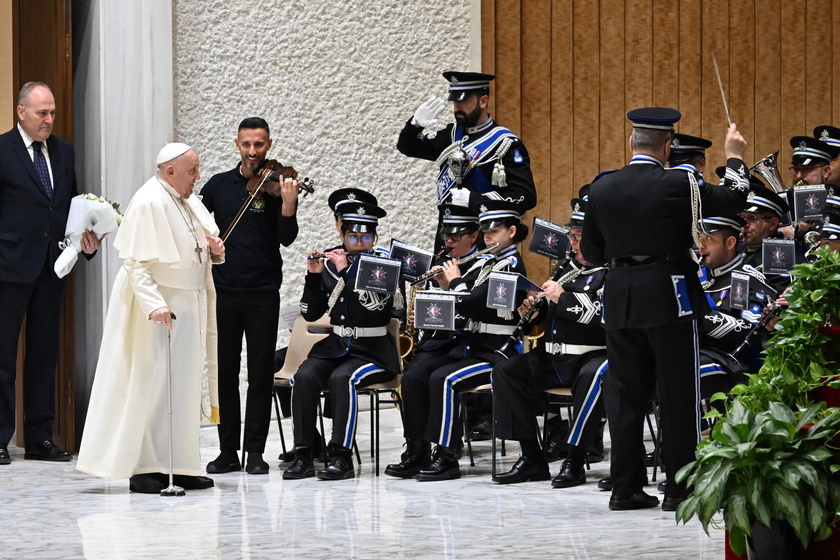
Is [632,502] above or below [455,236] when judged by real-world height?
below

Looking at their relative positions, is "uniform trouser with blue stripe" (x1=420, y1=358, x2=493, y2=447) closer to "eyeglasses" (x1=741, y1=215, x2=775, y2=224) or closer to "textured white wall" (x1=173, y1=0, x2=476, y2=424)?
"eyeglasses" (x1=741, y1=215, x2=775, y2=224)

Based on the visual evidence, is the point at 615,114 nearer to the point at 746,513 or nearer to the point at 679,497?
the point at 679,497

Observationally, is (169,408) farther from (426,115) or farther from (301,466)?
(426,115)

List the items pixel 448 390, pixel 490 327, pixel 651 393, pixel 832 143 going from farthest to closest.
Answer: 1. pixel 832 143
2. pixel 490 327
3. pixel 448 390
4. pixel 651 393

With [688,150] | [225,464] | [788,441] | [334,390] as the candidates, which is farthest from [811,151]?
[788,441]

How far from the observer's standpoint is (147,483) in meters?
6.07

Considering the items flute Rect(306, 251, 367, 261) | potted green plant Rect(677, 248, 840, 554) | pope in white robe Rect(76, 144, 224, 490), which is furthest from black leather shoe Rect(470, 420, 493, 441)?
potted green plant Rect(677, 248, 840, 554)

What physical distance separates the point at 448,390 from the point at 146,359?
143cm

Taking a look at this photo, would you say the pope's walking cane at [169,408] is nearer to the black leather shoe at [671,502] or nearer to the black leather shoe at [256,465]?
the black leather shoe at [256,465]

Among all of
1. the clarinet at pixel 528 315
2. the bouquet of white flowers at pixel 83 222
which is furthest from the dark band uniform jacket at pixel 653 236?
the bouquet of white flowers at pixel 83 222

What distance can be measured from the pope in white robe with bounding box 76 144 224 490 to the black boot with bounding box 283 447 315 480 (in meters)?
0.56

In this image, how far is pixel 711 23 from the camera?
938 centimetres

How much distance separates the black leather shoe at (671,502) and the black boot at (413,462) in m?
1.51

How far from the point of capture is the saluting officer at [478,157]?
22.9 ft
